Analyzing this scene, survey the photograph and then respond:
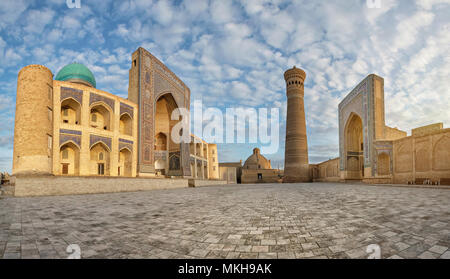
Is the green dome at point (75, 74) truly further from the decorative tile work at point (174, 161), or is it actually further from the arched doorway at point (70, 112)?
the decorative tile work at point (174, 161)

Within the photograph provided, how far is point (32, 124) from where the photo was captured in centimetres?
1112

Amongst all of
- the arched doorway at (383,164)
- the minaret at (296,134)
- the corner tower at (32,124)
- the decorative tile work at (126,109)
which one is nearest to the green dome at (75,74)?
the decorative tile work at (126,109)

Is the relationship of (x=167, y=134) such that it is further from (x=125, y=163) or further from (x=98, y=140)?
(x=98, y=140)

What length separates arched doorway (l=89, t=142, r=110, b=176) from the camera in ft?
54.1

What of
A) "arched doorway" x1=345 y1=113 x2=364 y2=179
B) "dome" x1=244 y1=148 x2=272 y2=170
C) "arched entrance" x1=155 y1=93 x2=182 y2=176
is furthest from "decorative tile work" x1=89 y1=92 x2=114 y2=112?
"dome" x1=244 y1=148 x2=272 y2=170

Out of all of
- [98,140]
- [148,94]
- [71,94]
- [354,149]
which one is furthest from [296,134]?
[71,94]

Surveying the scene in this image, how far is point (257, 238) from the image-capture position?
261cm

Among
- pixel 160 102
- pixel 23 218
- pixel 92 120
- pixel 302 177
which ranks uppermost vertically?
pixel 160 102

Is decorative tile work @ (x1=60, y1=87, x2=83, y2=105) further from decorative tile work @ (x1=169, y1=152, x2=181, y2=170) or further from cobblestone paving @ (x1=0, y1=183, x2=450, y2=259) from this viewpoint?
cobblestone paving @ (x1=0, y1=183, x2=450, y2=259)

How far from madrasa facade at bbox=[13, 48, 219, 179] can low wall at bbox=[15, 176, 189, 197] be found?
364cm

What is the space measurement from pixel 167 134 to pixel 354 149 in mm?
19965

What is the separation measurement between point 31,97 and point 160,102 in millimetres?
13706
